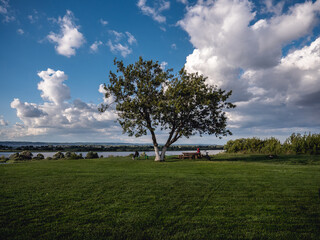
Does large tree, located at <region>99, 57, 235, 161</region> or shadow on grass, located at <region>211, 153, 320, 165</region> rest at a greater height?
large tree, located at <region>99, 57, 235, 161</region>

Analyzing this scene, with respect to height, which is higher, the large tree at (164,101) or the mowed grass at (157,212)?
the large tree at (164,101)

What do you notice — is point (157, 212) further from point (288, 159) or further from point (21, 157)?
point (21, 157)

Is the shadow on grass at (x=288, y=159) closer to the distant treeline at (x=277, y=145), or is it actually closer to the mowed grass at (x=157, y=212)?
the distant treeline at (x=277, y=145)

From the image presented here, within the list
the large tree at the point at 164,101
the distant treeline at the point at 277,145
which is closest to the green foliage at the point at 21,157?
the large tree at the point at 164,101

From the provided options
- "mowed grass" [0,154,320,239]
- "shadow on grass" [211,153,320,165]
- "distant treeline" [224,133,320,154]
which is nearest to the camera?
"mowed grass" [0,154,320,239]

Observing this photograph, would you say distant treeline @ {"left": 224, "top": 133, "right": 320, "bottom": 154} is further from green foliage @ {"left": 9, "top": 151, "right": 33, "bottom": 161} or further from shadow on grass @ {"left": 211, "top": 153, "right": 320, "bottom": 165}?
green foliage @ {"left": 9, "top": 151, "right": 33, "bottom": 161}

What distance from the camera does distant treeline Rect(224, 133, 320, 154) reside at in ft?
99.5

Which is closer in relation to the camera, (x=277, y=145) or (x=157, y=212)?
(x=157, y=212)

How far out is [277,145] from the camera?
35125mm

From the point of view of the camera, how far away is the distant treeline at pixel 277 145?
30.3m

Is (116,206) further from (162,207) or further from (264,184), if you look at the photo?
(264,184)

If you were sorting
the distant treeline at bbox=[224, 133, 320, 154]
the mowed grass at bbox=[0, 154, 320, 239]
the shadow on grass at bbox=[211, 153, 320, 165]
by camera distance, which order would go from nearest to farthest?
the mowed grass at bbox=[0, 154, 320, 239] → the shadow on grass at bbox=[211, 153, 320, 165] → the distant treeline at bbox=[224, 133, 320, 154]

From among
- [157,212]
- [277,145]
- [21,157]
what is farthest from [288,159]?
[21,157]

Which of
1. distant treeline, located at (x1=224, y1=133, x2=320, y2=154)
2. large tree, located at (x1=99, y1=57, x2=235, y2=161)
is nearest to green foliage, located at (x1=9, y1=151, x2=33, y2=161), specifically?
large tree, located at (x1=99, y1=57, x2=235, y2=161)
